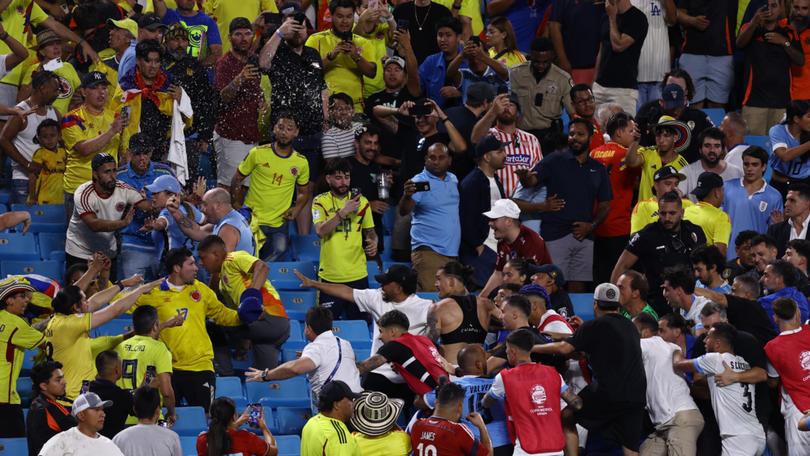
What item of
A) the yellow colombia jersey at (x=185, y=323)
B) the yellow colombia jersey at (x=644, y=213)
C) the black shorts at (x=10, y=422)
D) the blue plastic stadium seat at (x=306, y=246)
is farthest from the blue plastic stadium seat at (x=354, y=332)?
the black shorts at (x=10, y=422)

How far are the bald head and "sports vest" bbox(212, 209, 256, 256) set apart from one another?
247 cm

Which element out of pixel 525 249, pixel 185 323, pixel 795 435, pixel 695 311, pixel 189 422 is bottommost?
pixel 795 435

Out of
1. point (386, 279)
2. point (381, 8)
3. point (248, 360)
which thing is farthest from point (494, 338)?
point (381, 8)

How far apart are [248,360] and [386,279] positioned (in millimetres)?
1494

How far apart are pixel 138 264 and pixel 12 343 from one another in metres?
1.99

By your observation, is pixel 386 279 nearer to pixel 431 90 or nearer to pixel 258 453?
pixel 258 453

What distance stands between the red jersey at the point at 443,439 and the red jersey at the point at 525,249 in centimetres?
292

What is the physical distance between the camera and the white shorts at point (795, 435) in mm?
11859

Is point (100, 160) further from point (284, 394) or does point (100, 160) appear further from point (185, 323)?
point (284, 394)

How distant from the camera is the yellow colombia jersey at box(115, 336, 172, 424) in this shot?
461 inches

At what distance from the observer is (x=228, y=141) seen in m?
15.3

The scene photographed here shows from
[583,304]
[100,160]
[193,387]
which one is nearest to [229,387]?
[193,387]

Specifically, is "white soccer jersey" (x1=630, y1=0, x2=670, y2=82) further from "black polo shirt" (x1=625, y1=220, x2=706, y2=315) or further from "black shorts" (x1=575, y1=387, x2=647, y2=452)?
"black shorts" (x1=575, y1=387, x2=647, y2=452)

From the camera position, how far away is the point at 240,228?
13438 millimetres
